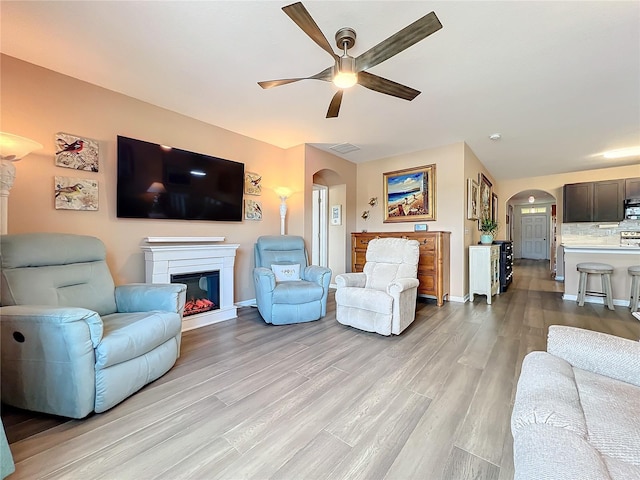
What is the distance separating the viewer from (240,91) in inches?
104

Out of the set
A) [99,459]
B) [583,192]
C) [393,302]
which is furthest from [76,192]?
[583,192]

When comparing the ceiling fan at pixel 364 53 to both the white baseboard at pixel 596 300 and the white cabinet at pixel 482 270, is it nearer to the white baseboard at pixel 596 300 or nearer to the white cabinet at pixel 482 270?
the white cabinet at pixel 482 270

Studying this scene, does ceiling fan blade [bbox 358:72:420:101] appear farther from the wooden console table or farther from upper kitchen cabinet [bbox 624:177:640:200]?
upper kitchen cabinet [bbox 624:177:640:200]

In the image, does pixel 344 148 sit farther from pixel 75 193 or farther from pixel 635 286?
pixel 635 286

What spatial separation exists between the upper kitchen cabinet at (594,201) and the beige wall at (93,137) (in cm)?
678

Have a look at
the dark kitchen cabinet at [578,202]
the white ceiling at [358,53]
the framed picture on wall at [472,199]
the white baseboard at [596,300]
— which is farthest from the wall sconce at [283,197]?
the dark kitchen cabinet at [578,202]

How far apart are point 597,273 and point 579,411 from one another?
4.25m

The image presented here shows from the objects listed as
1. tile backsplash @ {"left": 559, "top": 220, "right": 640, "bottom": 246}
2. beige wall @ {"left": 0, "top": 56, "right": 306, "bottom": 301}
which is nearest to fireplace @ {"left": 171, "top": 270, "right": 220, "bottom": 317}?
beige wall @ {"left": 0, "top": 56, "right": 306, "bottom": 301}

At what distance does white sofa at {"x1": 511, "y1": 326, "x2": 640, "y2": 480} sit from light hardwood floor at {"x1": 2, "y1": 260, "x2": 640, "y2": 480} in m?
0.53

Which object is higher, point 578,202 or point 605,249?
point 578,202

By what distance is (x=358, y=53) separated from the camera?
2076mm

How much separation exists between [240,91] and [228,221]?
5.41 feet

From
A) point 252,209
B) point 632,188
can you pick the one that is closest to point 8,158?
point 252,209

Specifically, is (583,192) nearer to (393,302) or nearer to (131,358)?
(393,302)
